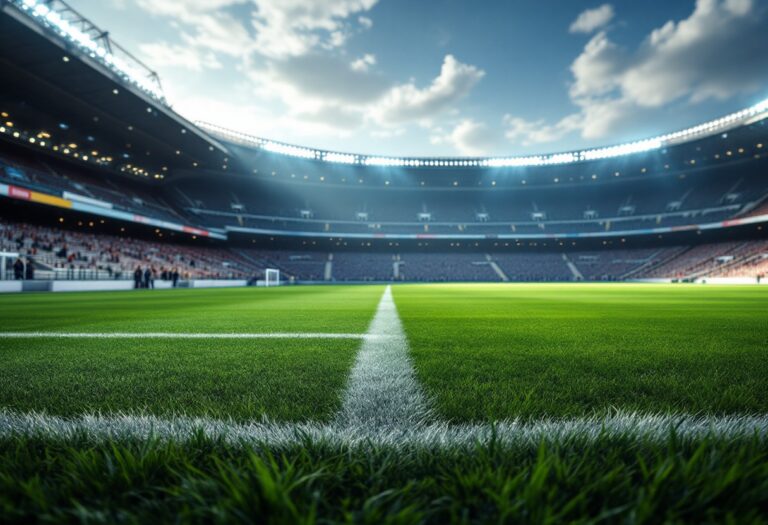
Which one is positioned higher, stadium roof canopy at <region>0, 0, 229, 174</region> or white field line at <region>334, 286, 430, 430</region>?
stadium roof canopy at <region>0, 0, 229, 174</region>

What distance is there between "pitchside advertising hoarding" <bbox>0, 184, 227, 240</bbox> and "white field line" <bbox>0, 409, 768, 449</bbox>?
27717 millimetres

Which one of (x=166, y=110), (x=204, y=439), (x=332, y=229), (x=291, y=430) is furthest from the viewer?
(x=332, y=229)

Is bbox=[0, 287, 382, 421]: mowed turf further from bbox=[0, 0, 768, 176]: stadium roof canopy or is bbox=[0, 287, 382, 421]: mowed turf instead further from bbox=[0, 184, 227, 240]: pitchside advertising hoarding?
bbox=[0, 184, 227, 240]: pitchside advertising hoarding

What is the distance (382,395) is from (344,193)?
174 ft

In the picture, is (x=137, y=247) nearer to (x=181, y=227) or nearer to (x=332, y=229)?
(x=181, y=227)

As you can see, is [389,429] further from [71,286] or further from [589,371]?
[71,286]

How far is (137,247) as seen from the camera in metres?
31.7

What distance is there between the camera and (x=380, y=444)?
0.98 metres

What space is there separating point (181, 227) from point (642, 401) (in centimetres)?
3768

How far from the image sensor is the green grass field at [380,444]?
640 mm

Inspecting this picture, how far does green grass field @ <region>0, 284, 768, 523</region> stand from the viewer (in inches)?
25.2

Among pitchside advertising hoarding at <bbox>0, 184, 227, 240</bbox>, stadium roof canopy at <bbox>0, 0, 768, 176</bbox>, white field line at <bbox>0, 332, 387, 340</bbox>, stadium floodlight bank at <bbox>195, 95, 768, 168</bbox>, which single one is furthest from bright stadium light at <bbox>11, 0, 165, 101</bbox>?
white field line at <bbox>0, 332, 387, 340</bbox>

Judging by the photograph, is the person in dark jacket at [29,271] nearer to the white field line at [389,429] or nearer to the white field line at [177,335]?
the white field line at [177,335]

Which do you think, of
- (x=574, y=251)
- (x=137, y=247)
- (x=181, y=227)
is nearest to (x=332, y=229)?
(x=181, y=227)
